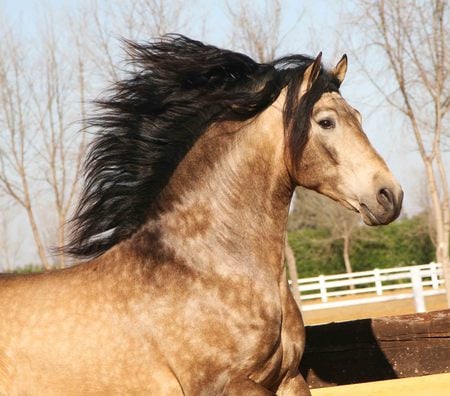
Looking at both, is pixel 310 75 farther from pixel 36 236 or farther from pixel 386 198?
pixel 36 236

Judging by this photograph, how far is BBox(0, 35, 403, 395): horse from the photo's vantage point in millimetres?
4047

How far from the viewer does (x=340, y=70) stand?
15.1 feet

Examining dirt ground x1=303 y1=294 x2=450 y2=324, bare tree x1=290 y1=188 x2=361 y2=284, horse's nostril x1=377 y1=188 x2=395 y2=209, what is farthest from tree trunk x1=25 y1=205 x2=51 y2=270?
bare tree x1=290 y1=188 x2=361 y2=284

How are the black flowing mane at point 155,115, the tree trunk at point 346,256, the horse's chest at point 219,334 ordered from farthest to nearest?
the tree trunk at point 346,256, the black flowing mane at point 155,115, the horse's chest at point 219,334

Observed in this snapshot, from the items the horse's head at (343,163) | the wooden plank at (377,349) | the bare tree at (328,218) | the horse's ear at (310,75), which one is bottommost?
the bare tree at (328,218)

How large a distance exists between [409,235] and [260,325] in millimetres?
29421

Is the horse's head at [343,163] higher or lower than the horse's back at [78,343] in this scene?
higher

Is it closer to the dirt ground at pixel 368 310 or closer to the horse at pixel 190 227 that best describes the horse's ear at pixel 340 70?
the horse at pixel 190 227

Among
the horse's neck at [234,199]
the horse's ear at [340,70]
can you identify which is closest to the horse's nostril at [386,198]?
the horse's neck at [234,199]

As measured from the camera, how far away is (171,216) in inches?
172

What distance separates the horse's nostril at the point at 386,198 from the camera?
4.02 m

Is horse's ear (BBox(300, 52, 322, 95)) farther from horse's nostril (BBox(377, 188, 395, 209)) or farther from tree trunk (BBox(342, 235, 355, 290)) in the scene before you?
tree trunk (BBox(342, 235, 355, 290))

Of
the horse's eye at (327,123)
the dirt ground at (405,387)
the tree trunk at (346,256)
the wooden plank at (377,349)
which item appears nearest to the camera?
the horse's eye at (327,123)

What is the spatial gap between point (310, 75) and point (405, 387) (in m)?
2.37
